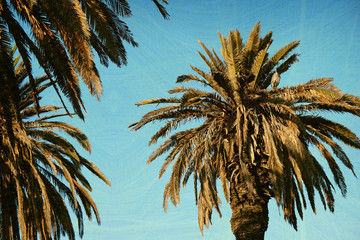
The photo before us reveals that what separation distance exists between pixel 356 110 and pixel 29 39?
356 inches

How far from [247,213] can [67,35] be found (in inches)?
285

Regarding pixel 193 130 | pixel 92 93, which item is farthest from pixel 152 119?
pixel 92 93

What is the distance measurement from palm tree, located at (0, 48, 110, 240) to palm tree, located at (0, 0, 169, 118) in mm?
3730

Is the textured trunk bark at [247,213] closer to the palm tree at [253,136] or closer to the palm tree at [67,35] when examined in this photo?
the palm tree at [253,136]

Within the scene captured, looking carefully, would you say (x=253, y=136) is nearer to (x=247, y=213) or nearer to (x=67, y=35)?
(x=247, y=213)

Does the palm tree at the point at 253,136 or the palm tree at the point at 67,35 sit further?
the palm tree at the point at 253,136

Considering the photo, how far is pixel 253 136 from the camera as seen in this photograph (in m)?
12.1

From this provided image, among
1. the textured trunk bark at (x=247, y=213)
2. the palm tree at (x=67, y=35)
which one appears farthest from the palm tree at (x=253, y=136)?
the palm tree at (x=67, y=35)

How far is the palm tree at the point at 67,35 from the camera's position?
6.62 meters

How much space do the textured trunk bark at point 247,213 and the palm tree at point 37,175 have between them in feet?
15.8

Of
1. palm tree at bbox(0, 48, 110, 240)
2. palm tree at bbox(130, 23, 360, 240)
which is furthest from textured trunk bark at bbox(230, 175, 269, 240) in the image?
palm tree at bbox(0, 48, 110, 240)

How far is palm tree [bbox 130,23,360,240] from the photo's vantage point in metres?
11.1

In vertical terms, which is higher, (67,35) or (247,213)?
(67,35)

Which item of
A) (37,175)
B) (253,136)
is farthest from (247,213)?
(37,175)
